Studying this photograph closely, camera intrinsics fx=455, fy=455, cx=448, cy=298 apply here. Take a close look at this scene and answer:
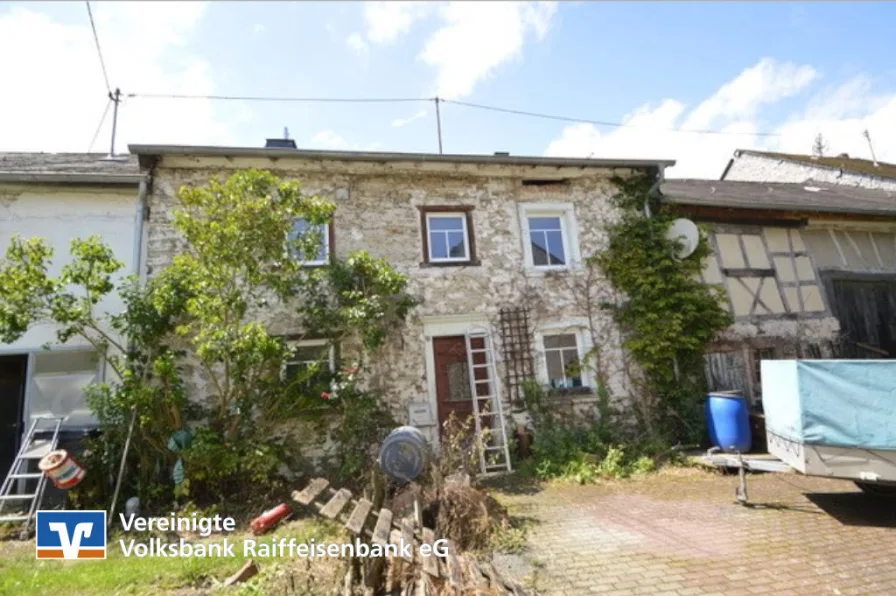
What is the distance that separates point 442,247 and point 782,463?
632 centimetres

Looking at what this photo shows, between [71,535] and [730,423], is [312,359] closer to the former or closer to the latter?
[71,535]

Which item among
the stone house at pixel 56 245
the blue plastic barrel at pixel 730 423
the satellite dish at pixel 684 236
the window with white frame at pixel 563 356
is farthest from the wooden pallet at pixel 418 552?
the satellite dish at pixel 684 236

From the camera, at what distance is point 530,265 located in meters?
9.26

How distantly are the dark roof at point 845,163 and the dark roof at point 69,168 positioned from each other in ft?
73.1

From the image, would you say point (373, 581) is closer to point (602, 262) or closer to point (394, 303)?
point (394, 303)

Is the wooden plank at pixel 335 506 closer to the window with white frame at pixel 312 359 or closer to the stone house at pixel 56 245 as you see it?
the window with white frame at pixel 312 359

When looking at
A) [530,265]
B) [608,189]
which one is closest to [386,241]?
[530,265]

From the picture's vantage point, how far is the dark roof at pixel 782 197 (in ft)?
34.1

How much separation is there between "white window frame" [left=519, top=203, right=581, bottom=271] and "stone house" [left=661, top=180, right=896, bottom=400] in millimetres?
2320

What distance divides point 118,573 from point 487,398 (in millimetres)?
5662

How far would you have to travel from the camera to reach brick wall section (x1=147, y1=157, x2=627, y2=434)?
8148 millimetres

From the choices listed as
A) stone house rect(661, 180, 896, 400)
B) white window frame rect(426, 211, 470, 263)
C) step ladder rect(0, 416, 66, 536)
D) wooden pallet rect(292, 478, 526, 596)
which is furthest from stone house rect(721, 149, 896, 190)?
step ladder rect(0, 416, 66, 536)

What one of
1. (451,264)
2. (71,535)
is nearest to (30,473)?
(71,535)

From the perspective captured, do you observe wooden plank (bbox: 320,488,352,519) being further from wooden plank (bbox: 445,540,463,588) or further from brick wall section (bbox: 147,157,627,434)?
brick wall section (bbox: 147,157,627,434)
